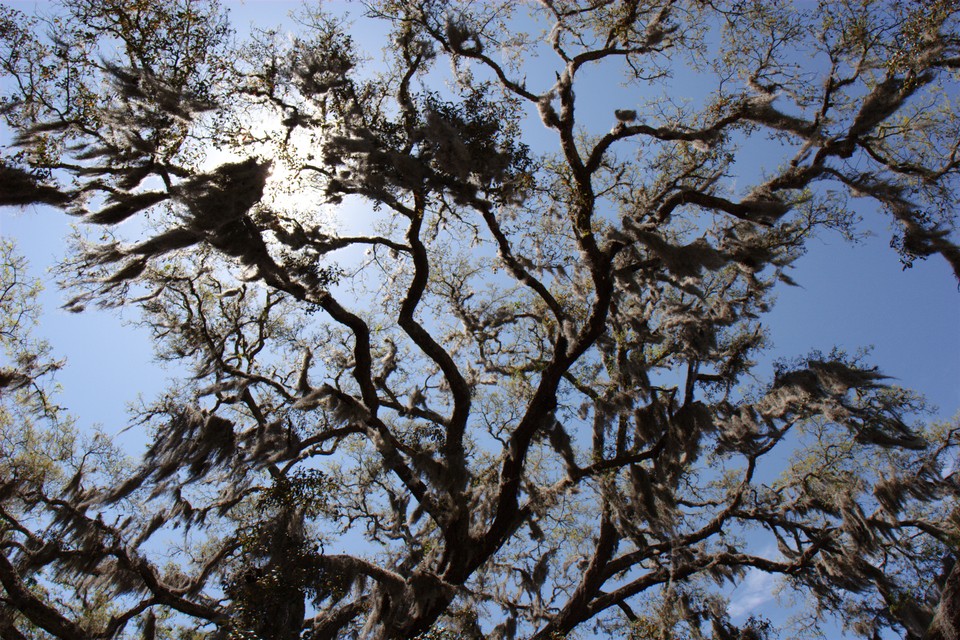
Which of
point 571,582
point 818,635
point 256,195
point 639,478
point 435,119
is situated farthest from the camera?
point 571,582

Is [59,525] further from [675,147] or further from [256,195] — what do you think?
[675,147]

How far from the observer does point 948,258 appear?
7.79 metres

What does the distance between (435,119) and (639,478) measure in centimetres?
667

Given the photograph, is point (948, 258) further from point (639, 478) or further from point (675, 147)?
point (639, 478)

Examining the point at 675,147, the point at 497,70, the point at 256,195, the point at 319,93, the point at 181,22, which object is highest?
the point at 675,147

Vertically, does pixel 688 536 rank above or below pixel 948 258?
below

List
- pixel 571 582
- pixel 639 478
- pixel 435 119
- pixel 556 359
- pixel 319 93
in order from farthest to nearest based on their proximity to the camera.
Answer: pixel 571 582 < pixel 639 478 < pixel 556 359 < pixel 319 93 < pixel 435 119

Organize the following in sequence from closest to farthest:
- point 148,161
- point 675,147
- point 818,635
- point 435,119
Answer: point 435,119
point 148,161
point 675,147
point 818,635

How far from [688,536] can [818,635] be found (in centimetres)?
417

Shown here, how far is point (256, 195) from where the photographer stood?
21.8 feet

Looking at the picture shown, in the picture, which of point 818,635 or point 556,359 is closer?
point 556,359

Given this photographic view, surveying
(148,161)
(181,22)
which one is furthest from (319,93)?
(148,161)

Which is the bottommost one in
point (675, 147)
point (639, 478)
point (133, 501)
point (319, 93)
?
point (133, 501)

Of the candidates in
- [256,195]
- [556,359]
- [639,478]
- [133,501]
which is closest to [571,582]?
[639,478]
